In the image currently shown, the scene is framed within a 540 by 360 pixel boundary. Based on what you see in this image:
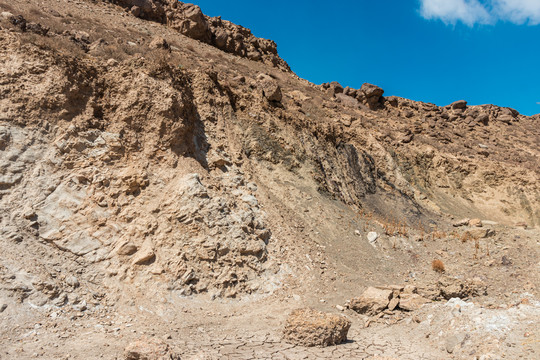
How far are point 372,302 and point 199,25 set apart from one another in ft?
73.6

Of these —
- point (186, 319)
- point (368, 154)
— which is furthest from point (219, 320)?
point (368, 154)

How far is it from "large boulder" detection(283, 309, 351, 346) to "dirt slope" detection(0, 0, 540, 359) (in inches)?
9.2

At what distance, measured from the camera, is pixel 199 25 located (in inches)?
942

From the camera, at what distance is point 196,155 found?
10297mm

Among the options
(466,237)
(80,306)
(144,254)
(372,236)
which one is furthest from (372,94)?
(80,306)

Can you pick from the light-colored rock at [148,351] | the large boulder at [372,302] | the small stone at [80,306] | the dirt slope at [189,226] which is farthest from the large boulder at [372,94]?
the light-colored rock at [148,351]

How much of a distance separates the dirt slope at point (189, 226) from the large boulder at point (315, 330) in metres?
0.23

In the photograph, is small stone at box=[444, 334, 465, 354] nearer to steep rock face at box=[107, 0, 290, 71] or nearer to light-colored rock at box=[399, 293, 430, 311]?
light-colored rock at box=[399, 293, 430, 311]

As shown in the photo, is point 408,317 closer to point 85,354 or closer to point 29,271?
point 85,354

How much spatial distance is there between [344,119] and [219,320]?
50.7 feet

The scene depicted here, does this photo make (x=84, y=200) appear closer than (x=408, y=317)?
No

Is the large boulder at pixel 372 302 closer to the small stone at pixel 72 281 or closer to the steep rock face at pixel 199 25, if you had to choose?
the small stone at pixel 72 281

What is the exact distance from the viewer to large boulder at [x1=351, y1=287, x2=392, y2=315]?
737 cm

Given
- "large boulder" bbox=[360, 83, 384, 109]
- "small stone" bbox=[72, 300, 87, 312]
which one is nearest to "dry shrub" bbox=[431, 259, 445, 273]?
"small stone" bbox=[72, 300, 87, 312]
